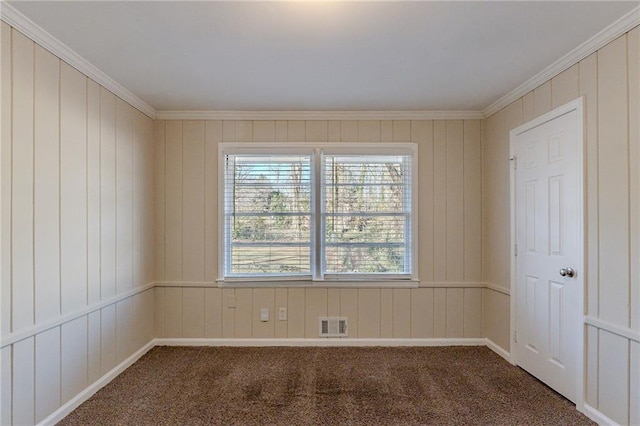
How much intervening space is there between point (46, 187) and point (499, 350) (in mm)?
3937

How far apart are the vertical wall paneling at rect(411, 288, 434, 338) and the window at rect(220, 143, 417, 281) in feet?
0.77

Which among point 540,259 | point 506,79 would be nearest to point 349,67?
point 506,79

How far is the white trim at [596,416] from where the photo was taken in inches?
85.8

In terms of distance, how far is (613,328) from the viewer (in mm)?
2135

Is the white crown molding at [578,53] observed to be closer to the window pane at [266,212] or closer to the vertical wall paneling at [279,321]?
the window pane at [266,212]

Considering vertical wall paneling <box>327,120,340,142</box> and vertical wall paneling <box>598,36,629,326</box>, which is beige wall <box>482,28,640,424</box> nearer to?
Answer: vertical wall paneling <box>598,36,629,326</box>

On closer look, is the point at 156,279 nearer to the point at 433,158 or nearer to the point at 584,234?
the point at 433,158

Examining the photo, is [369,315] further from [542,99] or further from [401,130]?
[542,99]

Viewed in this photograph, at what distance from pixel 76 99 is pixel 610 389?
13.1 feet

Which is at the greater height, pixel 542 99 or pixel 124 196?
pixel 542 99

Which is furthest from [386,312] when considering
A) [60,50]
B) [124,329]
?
[60,50]

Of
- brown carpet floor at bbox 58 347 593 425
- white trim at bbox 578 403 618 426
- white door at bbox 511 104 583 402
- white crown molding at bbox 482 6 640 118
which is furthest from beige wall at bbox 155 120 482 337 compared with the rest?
white trim at bbox 578 403 618 426

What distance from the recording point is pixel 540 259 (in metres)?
2.84

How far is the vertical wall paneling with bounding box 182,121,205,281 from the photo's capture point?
3.71 meters
